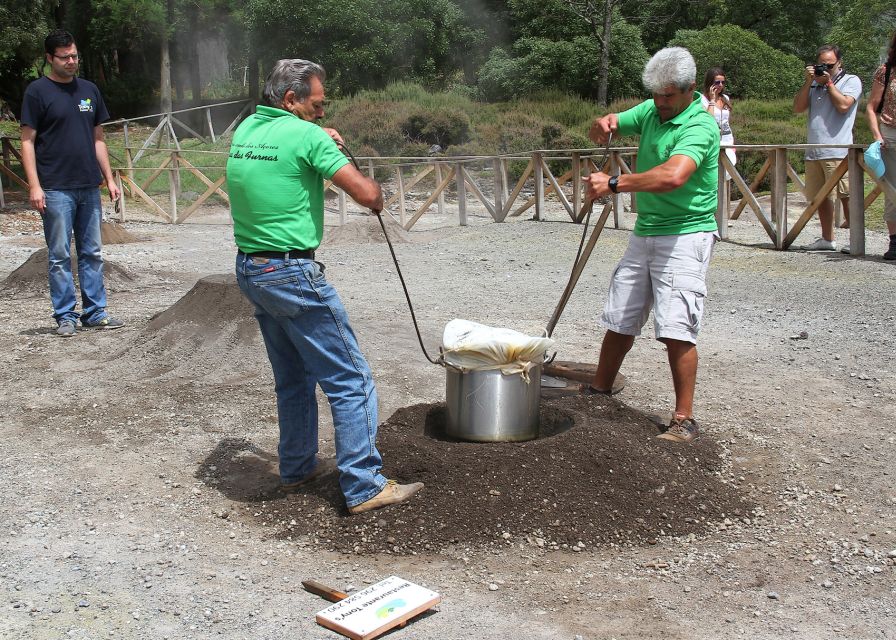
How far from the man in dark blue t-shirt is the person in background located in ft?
21.0

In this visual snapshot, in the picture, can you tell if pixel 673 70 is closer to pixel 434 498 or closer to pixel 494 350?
pixel 494 350

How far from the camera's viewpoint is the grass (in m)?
23.0

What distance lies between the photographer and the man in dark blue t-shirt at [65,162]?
659 cm

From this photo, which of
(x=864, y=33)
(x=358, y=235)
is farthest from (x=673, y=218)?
(x=864, y=33)

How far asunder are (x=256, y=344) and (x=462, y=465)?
255 centimetres

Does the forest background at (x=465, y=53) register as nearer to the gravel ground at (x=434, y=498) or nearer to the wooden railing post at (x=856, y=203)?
the wooden railing post at (x=856, y=203)

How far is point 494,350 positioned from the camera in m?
4.17

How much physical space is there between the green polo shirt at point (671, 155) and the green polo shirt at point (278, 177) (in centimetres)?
161

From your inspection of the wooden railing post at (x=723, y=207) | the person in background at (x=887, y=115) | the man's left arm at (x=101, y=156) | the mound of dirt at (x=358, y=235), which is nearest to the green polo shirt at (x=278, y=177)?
the man's left arm at (x=101, y=156)

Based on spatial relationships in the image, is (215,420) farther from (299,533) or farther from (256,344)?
(299,533)

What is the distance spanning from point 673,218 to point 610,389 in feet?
3.55

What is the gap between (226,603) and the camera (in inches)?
126

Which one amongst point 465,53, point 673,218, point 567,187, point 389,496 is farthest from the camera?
point 465,53

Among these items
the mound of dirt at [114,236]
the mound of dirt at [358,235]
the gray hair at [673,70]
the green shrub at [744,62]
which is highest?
the green shrub at [744,62]
